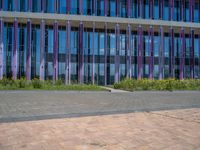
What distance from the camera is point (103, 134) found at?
6332 mm

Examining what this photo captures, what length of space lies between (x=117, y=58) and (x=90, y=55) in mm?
3798

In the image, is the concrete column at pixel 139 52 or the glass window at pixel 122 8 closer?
the concrete column at pixel 139 52

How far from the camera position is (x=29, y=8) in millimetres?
34688

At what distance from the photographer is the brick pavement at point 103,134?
5344 mm

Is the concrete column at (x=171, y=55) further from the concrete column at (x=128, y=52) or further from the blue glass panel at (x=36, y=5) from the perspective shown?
the blue glass panel at (x=36, y=5)

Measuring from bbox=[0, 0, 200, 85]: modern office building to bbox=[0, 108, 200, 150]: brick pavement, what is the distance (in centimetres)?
2780

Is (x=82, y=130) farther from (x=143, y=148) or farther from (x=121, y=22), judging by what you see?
(x=121, y=22)

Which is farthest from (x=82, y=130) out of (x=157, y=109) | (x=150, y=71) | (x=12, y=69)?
(x=150, y=71)

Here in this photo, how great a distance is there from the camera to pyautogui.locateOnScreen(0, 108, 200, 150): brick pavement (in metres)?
5.34

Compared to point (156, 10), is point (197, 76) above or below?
below

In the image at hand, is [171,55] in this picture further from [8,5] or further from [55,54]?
[8,5]

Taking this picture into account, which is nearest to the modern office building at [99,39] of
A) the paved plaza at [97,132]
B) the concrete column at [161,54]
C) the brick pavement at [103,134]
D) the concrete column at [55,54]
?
the concrete column at [55,54]

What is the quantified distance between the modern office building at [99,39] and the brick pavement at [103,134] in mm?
27798

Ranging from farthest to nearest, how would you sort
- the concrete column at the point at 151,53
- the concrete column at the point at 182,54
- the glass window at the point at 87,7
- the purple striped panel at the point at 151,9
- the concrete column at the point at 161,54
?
the concrete column at the point at 182,54
the purple striped panel at the point at 151,9
the concrete column at the point at 161,54
the concrete column at the point at 151,53
the glass window at the point at 87,7
